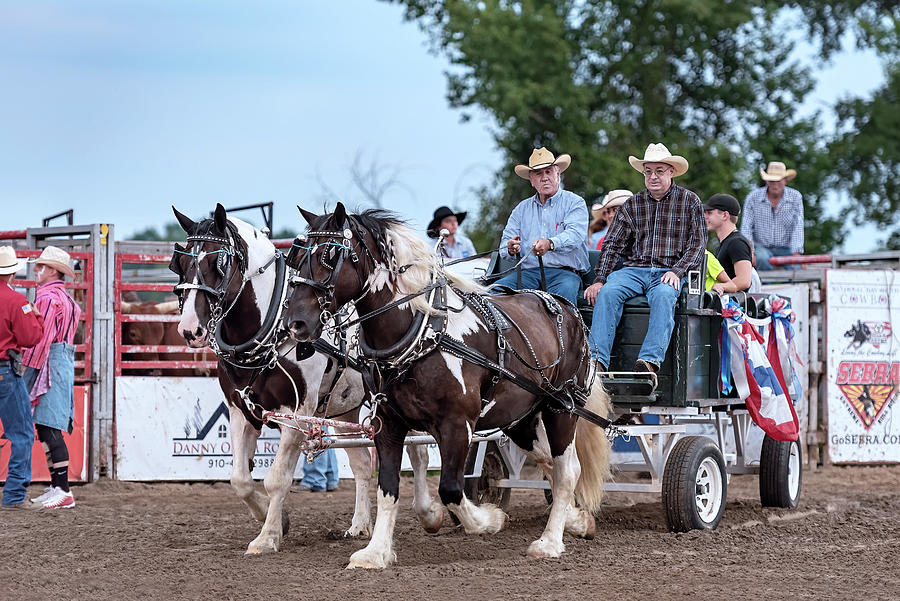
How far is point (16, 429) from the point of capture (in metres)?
8.15

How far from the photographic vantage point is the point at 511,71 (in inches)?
792

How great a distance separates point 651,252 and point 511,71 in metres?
13.6

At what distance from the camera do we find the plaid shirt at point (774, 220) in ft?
37.8

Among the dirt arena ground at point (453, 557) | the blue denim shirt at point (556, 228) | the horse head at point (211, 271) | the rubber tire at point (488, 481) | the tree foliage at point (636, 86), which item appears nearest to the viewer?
the dirt arena ground at point (453, 557)

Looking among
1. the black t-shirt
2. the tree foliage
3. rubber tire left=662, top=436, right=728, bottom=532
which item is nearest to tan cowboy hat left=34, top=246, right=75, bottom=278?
rubber tire left=662, top=436, right=728, bottom=532

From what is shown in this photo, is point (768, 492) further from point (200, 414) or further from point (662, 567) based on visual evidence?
point (200, 414)

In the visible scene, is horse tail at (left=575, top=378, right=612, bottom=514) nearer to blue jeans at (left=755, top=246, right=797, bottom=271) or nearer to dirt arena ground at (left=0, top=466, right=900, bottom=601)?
dirt arena ground at (left=0, top=466, right=900, bottom=601)

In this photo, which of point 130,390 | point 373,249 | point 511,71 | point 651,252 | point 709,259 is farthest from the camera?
point 511,71

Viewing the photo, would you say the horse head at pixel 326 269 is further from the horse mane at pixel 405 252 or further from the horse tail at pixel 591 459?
the horse tail at pixel 591 459

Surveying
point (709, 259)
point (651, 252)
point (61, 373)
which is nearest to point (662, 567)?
point (651, 252)

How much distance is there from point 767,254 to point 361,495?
650 cm

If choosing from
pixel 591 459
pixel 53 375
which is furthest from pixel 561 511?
pixel 53 375

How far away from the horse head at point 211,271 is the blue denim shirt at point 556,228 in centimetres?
176

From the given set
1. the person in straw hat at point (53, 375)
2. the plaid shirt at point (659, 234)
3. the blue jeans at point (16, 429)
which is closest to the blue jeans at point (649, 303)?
the plaid shirt at point (659, 234)
